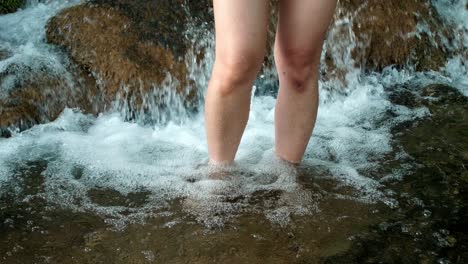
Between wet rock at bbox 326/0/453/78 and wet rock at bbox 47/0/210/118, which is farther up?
wet rock at bbox 326/0/453/78

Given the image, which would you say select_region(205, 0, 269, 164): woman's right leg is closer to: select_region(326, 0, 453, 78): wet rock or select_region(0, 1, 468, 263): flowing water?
select_region(0, 1, 468, 263): flowing water

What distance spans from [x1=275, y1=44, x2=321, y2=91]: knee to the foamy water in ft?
1.71

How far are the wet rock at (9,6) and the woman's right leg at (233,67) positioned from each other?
306 cm

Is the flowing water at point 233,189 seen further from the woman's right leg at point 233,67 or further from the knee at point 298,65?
the knee at point 298,65

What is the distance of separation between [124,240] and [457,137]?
2.23 m

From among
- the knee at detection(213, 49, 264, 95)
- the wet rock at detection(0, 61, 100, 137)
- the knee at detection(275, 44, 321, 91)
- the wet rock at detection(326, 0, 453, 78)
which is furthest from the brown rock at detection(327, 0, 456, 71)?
the knee at detection(213, 49, 264, 95)

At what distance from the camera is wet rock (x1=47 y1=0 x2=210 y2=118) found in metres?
4.77

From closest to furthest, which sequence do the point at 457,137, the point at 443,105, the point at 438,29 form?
the point at 457,137, the point at 443,105, the point at 438,29

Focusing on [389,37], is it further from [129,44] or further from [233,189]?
[233,189]

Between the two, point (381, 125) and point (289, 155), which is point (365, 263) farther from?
point (381, 125)

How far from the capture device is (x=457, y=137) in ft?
13.8

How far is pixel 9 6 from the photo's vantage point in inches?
224

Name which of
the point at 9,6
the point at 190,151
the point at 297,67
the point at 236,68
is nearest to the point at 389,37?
the point at 190,151

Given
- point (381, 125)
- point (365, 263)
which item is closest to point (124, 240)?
point (365, 263)
